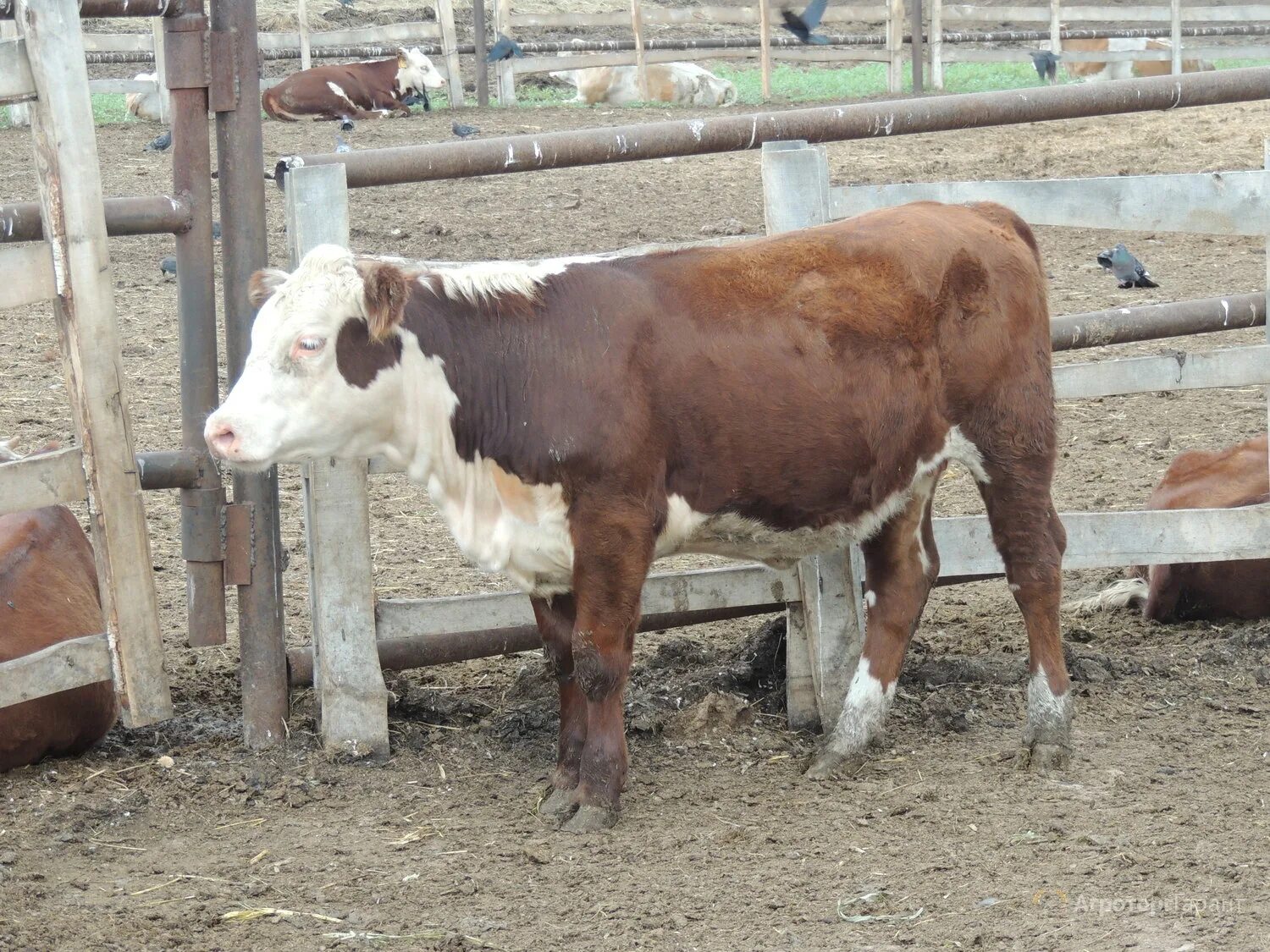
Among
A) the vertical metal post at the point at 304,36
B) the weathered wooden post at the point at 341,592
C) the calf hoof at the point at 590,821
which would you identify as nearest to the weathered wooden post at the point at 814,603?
the calf hoof at the point at 590,821

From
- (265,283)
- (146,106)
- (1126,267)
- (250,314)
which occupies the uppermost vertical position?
(146,106)

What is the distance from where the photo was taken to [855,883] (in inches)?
145

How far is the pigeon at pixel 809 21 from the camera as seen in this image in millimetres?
19094


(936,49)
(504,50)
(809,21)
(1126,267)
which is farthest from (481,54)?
(1126,267)

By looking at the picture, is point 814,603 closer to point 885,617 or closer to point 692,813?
point 885,617

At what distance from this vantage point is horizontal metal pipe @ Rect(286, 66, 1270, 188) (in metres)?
4.49

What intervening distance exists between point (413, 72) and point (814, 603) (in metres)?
15.3

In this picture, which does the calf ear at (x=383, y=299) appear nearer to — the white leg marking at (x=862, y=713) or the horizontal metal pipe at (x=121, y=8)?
the horizontal metal pipe at (x=121, y=8)

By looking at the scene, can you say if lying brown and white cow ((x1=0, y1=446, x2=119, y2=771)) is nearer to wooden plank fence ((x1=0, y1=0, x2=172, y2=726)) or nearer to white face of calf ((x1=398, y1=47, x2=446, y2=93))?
wooden plank fence ((x1=0, y1=0, x2=172, y2=726))

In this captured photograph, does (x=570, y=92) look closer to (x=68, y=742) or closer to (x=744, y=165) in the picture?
(x=744, y=165)

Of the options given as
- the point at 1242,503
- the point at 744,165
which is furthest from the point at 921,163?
the point at 1242,503

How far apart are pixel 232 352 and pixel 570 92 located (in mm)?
17412

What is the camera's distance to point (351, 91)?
1788 centimetres

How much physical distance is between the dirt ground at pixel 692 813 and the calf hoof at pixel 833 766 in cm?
5
